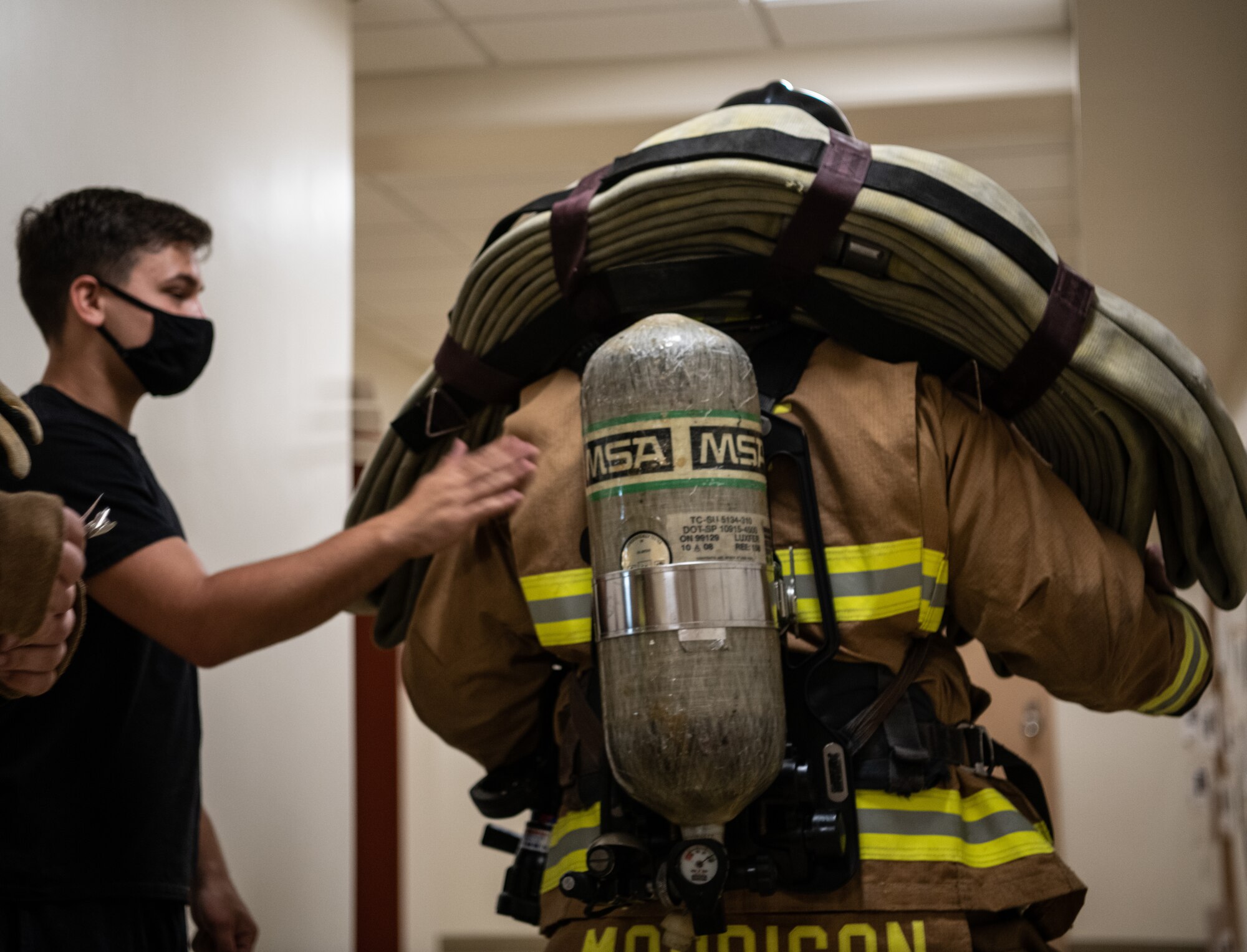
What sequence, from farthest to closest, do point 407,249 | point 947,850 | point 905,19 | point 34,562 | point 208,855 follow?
1. point 407,249
2. point 905,19
3. point 208,855
4. point 947,850
5. point 34,562

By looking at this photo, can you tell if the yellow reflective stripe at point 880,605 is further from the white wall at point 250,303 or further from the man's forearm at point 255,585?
the white wall at point 250,303

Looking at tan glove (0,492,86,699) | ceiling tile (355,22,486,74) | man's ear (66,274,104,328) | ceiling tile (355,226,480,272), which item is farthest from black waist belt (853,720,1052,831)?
ceiling tile (355,226,480,272)

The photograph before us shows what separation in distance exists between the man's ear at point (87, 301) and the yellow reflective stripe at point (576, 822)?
1055 millimetres

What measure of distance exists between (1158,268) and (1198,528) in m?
2.80

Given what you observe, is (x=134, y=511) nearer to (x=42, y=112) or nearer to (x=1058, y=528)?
(x=42, y=112)

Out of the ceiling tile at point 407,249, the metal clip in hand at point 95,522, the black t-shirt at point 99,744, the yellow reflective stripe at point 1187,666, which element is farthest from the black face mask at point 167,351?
the ceiling tile at point 407,249

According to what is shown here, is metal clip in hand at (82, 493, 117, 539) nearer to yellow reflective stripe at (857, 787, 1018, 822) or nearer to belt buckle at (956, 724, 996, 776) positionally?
yellow reflective stripe at (857, 787, 1018, 822)

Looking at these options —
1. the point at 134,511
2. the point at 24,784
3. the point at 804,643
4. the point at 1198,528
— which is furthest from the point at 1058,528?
the point at 24,784

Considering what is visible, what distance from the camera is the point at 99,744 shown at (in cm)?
183

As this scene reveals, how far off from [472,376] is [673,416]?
48 cm

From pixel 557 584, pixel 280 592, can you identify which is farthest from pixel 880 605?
pixel 280 592

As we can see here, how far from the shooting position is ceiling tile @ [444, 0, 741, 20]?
12.4 ft

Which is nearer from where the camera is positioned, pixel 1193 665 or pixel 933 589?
pixel 933 589

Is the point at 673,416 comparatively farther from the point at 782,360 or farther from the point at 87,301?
the point at 87,301
